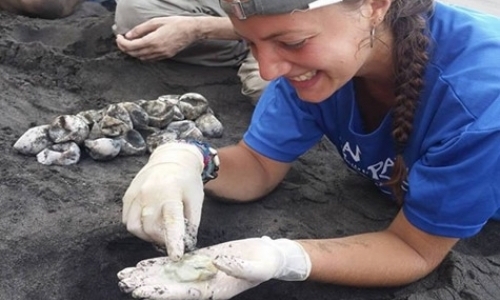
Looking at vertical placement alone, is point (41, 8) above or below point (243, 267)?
below

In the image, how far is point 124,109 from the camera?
1.92m

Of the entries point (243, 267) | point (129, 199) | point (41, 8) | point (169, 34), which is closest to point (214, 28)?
point (169, 34)

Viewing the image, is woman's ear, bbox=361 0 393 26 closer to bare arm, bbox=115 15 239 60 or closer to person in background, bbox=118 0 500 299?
person in background, bbox=118 0 500 299

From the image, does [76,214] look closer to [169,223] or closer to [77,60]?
[169,223]

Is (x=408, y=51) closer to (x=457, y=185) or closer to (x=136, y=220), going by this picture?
(x=457, y=185)

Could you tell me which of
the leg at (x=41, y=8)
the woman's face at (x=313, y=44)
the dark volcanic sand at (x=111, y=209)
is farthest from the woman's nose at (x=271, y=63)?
the leg at (x=41, y=8)

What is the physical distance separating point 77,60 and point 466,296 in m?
1.51

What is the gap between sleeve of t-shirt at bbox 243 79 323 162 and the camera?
1.51m

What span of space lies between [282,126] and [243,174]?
0.14 metres

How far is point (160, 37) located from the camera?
2.17m

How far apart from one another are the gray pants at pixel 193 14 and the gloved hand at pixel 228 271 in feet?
3.75

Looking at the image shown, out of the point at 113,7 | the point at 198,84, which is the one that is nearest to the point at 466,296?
the point at 198,84

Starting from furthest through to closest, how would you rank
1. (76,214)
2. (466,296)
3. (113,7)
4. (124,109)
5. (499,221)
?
(113,7) < (124,109) < (499,221) < (76,214) < (466,296)

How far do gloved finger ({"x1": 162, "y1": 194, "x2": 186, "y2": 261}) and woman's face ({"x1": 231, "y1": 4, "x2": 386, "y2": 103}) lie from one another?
0.29 metres
